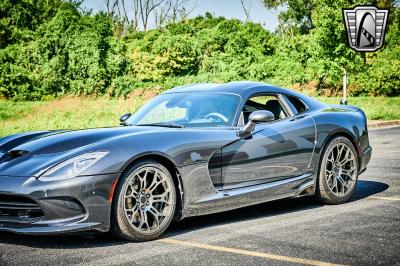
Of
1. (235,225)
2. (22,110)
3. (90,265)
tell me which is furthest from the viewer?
(22,110)

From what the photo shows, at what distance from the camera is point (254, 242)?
4.96 meters

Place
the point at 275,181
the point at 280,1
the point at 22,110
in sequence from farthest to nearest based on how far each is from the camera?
1. the point at 280,1
2. the point at 22,110
3. the point at 275,181

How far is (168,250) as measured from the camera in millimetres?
4738

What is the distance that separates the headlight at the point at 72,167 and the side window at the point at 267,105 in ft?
6.88

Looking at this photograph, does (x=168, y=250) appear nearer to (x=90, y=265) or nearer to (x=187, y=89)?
(x=90, y=265)

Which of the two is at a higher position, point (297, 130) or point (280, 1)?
point (280, 1)

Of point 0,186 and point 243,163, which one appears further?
point 243,163

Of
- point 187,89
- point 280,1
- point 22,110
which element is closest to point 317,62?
A: point 22,110

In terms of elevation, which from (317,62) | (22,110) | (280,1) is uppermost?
(280,1)

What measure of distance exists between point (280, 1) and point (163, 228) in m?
60.8

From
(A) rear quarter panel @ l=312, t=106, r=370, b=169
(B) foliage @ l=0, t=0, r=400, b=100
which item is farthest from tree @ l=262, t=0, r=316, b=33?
(A) rear quarter panel @ l=312, t=106, r=370, b=169

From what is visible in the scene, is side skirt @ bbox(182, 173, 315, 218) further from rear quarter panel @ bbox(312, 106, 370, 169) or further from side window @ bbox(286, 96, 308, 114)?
side window @ bbox(286, 96, 308, 114)

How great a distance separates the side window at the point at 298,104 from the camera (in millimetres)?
6764

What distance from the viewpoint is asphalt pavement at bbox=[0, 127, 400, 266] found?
4434 mm
